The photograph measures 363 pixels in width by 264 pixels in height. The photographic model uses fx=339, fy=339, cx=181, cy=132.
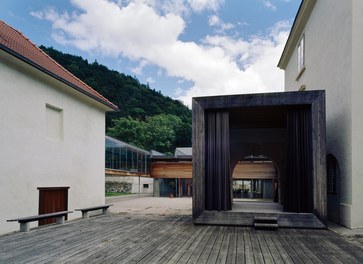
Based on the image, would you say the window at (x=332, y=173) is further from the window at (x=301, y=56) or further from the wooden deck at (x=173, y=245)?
the window at (x=301, y=56)

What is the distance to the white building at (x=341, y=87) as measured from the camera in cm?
851

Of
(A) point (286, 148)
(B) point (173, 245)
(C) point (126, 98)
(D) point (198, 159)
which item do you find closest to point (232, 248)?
(B) point (173, 245)

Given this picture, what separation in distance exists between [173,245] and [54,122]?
6.30 metres

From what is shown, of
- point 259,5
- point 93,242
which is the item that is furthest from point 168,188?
point 93,242

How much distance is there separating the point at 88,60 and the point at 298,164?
40155mm

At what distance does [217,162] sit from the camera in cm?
963

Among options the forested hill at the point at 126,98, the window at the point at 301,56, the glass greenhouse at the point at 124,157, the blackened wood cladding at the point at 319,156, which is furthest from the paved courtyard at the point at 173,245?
the forested hill at the point at 126,98

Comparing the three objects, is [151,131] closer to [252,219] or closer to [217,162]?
[217,162]

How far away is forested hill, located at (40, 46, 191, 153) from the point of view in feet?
136

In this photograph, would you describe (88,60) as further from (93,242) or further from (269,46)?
(93,242)

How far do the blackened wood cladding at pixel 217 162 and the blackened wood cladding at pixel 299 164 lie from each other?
1.65 m

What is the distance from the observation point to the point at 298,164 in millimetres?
9148

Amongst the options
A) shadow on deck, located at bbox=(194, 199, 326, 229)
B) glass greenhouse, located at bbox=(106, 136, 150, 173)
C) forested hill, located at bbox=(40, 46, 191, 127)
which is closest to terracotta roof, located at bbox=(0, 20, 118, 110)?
shadow on deck, located at bbox=(194, 199, 326, 229)

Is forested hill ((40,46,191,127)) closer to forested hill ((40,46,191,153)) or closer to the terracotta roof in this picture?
forested hill ((40,46,191,153))
